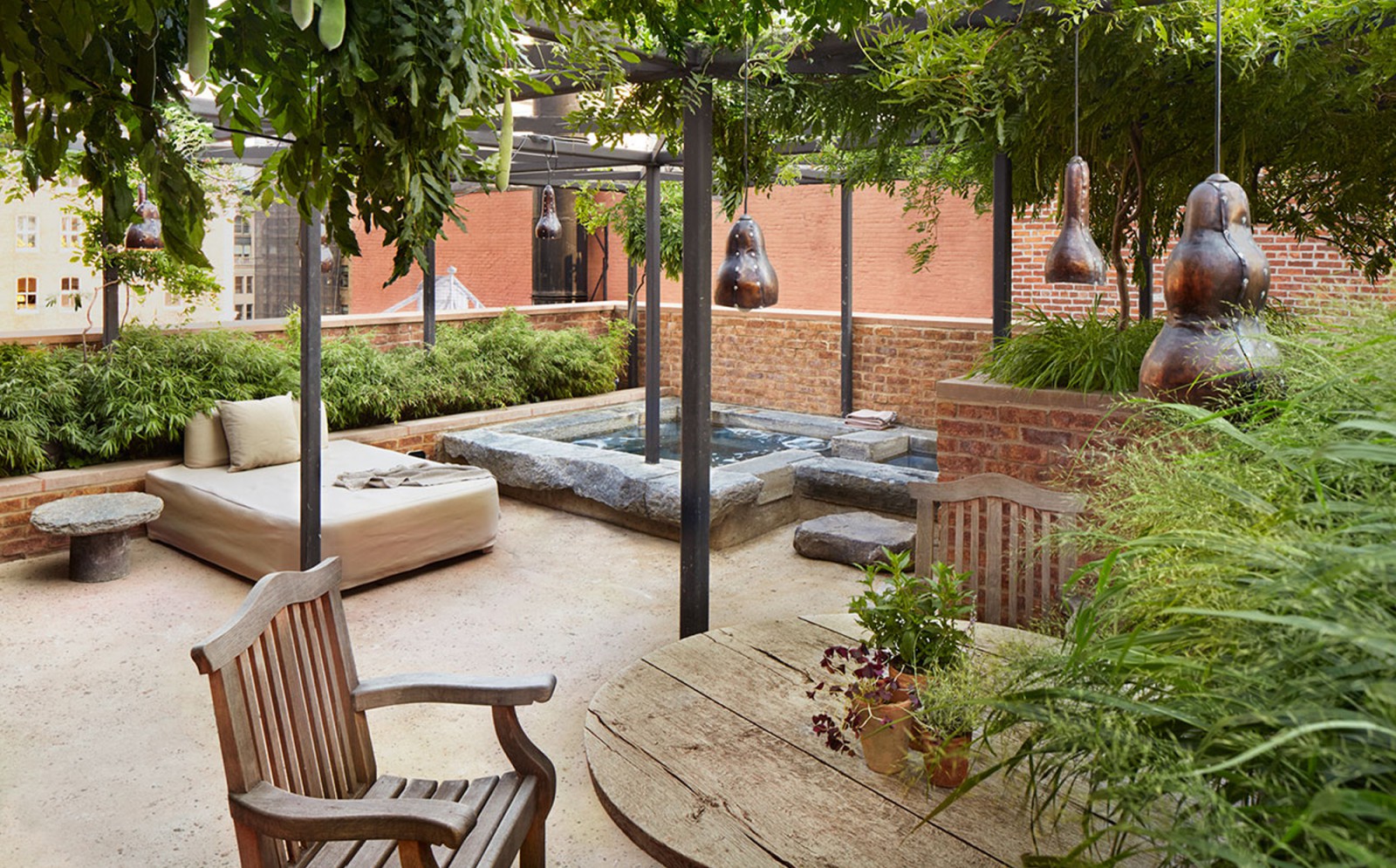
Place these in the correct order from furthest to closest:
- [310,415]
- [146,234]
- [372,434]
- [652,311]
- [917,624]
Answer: [652,311] < [372,434] < [146,234] < [310,415] < [917,624]

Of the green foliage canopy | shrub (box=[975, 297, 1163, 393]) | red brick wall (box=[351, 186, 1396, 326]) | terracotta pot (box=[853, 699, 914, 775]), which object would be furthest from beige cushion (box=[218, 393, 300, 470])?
terracotta pot (box=[853, 699, 914, 775])

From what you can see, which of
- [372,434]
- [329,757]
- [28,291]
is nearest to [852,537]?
[372,434]

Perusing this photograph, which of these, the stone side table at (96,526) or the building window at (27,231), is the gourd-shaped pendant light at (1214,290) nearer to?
the stone side table at (96,526)

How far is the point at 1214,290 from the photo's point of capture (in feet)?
5.14

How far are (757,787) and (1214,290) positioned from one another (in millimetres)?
1090

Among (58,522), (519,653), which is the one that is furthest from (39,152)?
(58,522)

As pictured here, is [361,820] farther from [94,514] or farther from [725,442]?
[725,442]

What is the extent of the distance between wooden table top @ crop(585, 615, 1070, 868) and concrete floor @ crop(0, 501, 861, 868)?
2.69ft

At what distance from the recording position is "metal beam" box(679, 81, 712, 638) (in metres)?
4.02

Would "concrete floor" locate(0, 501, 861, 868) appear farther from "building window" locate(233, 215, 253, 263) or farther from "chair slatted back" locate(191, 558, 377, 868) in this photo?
"building window" locate(233, 215, 253, 263)

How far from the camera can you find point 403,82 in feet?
4.54

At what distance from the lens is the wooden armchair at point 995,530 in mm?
3105

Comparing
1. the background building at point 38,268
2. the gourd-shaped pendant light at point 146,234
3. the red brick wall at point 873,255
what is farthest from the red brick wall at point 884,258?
the background building at point 38,268

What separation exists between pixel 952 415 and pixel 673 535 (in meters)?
2.47
